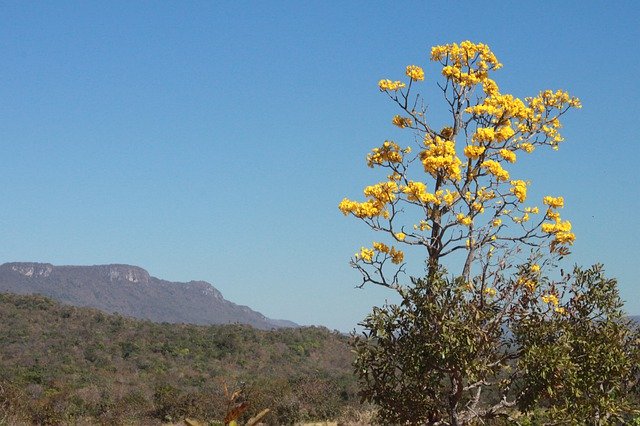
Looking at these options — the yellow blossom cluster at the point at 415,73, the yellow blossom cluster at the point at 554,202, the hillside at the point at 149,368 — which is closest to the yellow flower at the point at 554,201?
the yellow blossom cluster at the point at 554,202

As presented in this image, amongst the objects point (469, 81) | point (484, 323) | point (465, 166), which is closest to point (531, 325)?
point (484, 323)

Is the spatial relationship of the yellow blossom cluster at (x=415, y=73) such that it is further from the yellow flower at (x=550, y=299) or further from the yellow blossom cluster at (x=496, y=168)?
the yellow flower at (x=550, y=299)

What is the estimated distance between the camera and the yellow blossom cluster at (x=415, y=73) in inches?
573

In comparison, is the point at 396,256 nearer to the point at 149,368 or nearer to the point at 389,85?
the point at 389,85

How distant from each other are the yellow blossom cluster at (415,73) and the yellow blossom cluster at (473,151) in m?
2.12

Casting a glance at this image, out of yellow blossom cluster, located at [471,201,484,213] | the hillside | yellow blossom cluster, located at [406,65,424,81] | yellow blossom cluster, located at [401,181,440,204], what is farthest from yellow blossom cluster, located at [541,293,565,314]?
the hillside

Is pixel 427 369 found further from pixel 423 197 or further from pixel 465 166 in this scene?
pixel 465 166

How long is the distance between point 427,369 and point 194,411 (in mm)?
24792

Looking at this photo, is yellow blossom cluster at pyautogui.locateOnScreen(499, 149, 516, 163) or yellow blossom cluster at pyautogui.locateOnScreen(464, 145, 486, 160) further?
yellow blossom cluster at pyautogui.locateOnScreen(499, 149, 516, 163)

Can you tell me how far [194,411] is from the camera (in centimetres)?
3397

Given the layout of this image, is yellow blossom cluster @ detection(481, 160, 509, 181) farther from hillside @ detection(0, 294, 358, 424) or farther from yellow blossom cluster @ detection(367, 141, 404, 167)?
hillside @ detection(0, 294, 358, 424)

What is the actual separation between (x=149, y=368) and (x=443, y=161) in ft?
132

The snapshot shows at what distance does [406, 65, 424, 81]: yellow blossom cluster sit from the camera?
573 inches

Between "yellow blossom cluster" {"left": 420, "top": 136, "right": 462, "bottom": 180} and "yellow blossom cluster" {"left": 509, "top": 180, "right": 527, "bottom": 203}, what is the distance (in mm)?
1089
